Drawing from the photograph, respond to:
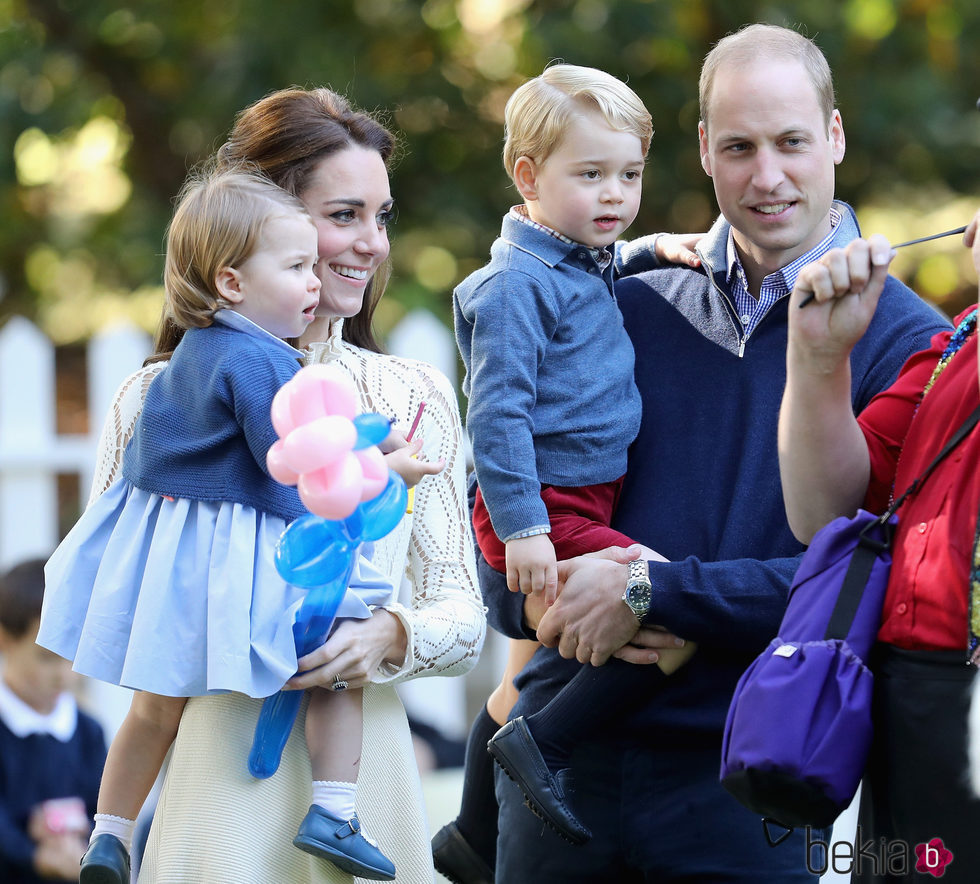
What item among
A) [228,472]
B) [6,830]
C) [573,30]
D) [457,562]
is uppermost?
[573,30]

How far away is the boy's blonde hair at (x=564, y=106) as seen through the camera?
2703 mm

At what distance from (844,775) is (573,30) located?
15.6 ft

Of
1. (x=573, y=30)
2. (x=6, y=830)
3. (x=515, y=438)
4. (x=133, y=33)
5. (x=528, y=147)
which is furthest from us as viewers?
(x=133, y=33)

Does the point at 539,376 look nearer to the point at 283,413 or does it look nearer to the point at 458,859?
the point at 283,413

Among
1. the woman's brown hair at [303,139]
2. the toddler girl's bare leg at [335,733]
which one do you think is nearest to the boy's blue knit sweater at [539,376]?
the woman's brown hair at [303,139]

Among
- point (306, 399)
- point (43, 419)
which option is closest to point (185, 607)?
point (306, 399)

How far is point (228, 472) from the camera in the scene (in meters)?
2.28

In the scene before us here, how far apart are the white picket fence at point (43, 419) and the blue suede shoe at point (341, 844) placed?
3.06m

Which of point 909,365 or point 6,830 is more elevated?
point 909,365


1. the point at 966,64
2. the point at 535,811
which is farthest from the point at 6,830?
the point at 966,64

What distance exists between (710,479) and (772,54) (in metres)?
0.78

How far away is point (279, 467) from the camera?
2102 mm

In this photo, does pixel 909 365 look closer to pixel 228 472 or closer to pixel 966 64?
pixel 228 472

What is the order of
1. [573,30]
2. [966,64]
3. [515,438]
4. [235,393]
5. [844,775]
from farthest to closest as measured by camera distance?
[966,64] < [573,30] < [515,438] < [235,393] < [844,775]
